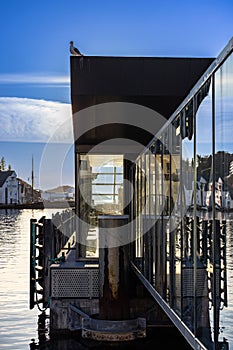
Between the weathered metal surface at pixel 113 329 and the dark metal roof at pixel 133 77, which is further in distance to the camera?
the weathered metal surface at pixel 113 329

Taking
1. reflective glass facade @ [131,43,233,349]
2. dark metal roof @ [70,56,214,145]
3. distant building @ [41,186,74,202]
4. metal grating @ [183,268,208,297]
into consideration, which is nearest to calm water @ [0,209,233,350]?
reflective glass facade @ [131,43,233,349]

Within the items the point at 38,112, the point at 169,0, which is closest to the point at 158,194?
the point at 169,0

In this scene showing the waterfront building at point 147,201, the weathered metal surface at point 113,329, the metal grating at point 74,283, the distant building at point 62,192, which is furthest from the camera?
the distant building at point 62,192

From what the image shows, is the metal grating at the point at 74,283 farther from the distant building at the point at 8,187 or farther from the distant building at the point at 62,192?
the distant building at the point at 8,187

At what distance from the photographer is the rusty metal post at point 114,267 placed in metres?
10.7

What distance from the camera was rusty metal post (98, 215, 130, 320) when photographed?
35.0ft

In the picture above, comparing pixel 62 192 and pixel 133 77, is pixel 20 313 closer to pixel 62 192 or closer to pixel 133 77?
pixel 133 77

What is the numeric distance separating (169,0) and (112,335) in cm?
727

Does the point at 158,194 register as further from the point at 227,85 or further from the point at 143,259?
the point at 227,85

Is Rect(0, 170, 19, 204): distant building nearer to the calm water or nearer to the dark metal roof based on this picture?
the calm water

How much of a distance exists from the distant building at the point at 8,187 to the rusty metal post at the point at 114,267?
321ft

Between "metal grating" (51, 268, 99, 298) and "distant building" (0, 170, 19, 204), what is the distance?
97219mm

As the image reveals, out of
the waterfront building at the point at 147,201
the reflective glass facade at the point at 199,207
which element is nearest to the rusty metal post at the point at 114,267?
the waterfront building at the point at 147,201

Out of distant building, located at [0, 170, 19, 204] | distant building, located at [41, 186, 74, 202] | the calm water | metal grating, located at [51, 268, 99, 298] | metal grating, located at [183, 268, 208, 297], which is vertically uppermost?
distant building, located at [0, 170, 19, 204]
